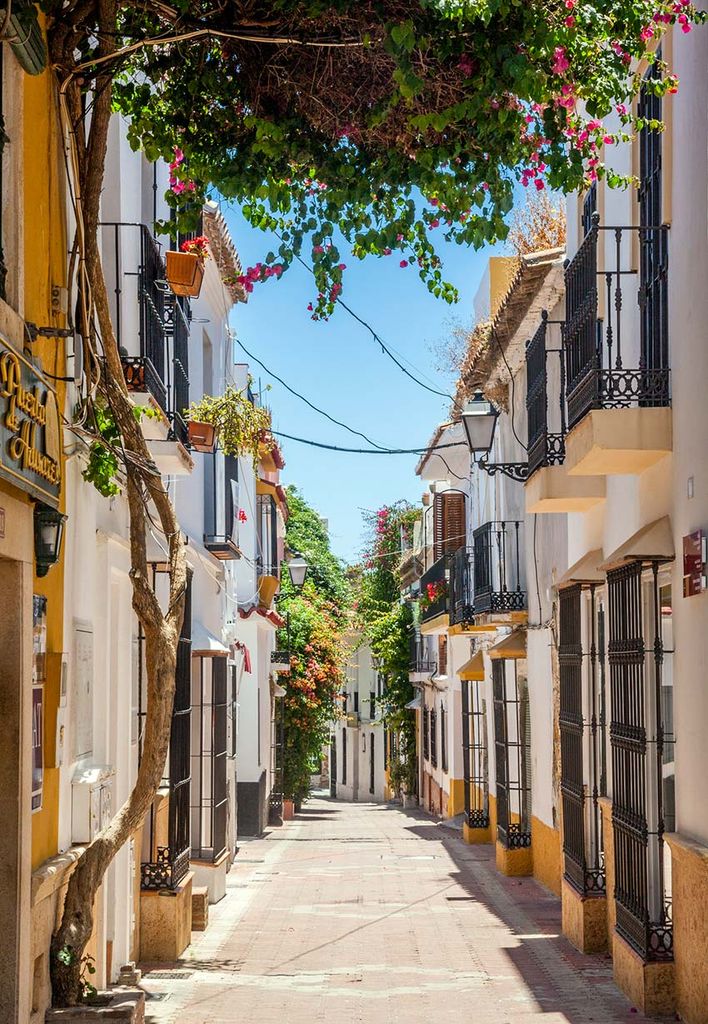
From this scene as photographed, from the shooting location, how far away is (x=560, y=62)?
738 cm

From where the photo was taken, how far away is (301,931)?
13.9 meters

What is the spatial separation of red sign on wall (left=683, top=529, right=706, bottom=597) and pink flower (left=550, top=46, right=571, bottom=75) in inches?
112

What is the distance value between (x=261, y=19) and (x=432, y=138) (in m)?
1.14

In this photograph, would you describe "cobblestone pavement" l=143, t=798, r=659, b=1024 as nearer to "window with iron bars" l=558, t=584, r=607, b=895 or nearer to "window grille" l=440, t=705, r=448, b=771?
"window with iron bars" l=558, t=584, r=607, b=895

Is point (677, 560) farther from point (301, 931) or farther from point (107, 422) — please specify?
point (301, 931)

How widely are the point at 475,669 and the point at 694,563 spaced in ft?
49.4

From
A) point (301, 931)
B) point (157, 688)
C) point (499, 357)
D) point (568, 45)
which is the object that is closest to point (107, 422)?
point (157, 688)

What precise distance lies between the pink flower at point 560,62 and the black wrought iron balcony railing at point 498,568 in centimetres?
1211

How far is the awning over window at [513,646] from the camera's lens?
19203mm

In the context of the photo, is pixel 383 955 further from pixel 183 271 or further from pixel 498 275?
pixel 498 275

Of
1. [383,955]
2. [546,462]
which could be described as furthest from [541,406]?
[383,955]

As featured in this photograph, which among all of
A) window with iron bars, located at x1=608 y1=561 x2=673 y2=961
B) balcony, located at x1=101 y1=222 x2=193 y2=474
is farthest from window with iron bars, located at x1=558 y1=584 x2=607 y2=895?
balcony, located at x1=101 y1=222 x2=193 y2=474

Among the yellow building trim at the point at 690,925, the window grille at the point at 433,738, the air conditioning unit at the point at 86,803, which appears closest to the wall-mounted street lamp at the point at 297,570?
the window grille at the point at 433,738

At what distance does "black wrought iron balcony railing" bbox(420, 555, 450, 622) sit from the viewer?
91.3 ft
